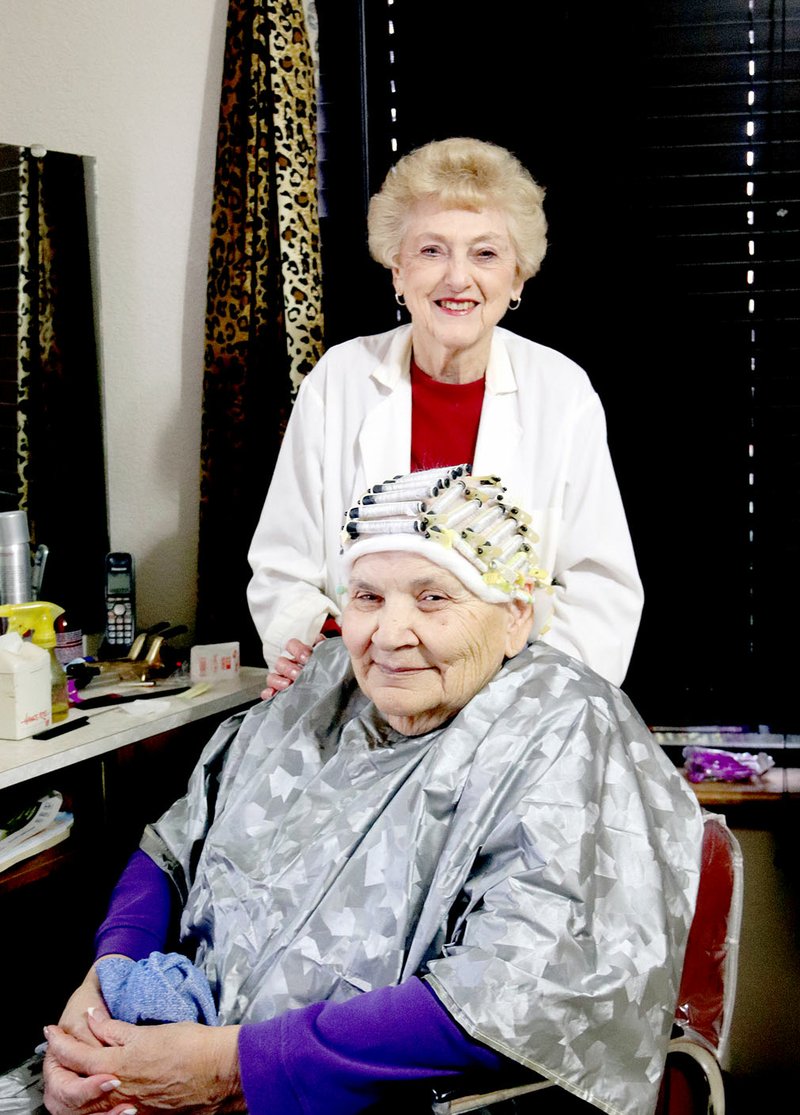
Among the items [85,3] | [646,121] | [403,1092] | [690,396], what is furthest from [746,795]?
[85,3]

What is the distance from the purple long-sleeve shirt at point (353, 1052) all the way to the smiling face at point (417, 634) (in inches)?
15.5

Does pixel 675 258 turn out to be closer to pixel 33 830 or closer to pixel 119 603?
pixel 119 603

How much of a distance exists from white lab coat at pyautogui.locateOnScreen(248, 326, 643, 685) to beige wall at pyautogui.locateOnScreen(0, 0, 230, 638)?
2.49ft

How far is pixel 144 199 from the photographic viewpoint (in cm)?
291

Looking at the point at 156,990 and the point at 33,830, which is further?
the point at 33,830

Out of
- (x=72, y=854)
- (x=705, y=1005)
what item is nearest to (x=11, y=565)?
(x=72, y=854)

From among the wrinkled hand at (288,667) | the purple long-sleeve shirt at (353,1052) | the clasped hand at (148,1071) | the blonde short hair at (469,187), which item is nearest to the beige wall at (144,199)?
the blonde short hair at (469,187)

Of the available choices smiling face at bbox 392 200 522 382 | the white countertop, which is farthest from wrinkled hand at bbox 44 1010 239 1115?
smiling face at bbox 392 200 522 382

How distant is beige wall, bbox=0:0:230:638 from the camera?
286 centimetres

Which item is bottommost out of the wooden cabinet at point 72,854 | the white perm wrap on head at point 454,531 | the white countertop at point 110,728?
the wooden cabinet at point 72,854

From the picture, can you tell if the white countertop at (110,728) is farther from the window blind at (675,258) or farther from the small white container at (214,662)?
the window blind at (675,258)

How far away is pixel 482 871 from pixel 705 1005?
0.36m

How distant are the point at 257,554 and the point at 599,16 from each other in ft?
4.95

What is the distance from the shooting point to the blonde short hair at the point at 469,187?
209 centimetres
